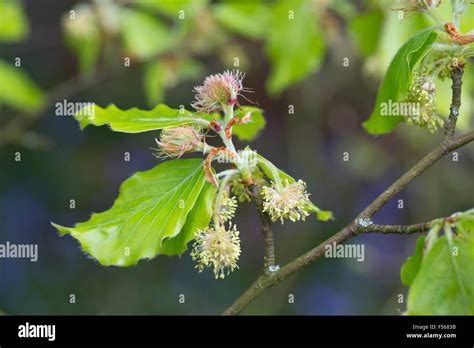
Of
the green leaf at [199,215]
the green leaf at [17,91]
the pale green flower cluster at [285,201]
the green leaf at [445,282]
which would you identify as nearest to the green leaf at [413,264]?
the green leaf at [445,282]

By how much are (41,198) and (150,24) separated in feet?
5.87

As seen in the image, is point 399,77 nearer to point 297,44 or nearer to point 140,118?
point 140,118

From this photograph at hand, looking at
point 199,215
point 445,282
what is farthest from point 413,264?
point 199,215

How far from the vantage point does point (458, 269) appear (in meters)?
0.96

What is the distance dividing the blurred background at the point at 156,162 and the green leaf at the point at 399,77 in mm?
1640

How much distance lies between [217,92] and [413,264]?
1.38ft

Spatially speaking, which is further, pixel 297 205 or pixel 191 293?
pixel 191 293

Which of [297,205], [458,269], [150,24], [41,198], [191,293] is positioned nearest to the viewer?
[458,269]

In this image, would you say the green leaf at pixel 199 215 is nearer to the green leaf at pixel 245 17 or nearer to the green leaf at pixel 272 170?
the green leaf at pixel 272 170

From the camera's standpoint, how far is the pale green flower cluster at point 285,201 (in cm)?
105

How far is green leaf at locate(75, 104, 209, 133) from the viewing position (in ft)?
3.54

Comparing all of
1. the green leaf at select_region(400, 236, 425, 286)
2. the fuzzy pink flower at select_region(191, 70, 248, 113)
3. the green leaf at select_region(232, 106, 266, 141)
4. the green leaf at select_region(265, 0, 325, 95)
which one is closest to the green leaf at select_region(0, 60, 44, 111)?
the green leaf at select_region(265, 0, 325, 95)

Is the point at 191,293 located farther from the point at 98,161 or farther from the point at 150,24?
the point at 150,24
